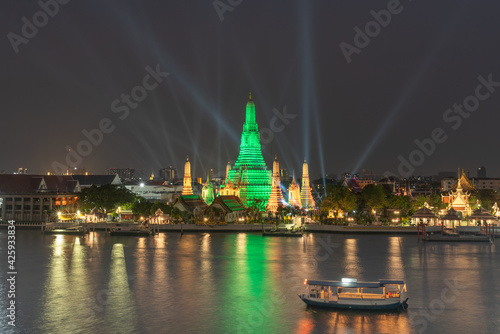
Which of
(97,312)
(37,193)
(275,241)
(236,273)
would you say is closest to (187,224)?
(275,241)

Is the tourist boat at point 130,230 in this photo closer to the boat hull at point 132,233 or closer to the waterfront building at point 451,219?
the boat hull at point 132,233

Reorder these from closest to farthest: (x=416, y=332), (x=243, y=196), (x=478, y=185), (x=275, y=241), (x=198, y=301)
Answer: (x=416, y=332) < (x=198, y=301) < (x=275, y=241) < (x=243, y=196) < (x=478, y=185)

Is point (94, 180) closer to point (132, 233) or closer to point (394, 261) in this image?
point (132, 233)

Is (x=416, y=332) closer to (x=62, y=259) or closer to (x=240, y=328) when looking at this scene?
(x=240, y=328)

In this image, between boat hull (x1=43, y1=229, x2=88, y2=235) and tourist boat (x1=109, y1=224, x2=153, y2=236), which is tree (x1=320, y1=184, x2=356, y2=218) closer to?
tourist boat (x1=109, y1=224, x2=153, y2=236)

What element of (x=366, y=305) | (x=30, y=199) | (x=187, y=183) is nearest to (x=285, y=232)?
(x=187, y=183)

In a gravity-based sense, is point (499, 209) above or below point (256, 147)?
below

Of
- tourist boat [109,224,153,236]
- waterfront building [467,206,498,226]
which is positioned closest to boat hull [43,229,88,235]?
tourist boat [109,224,153,236]
